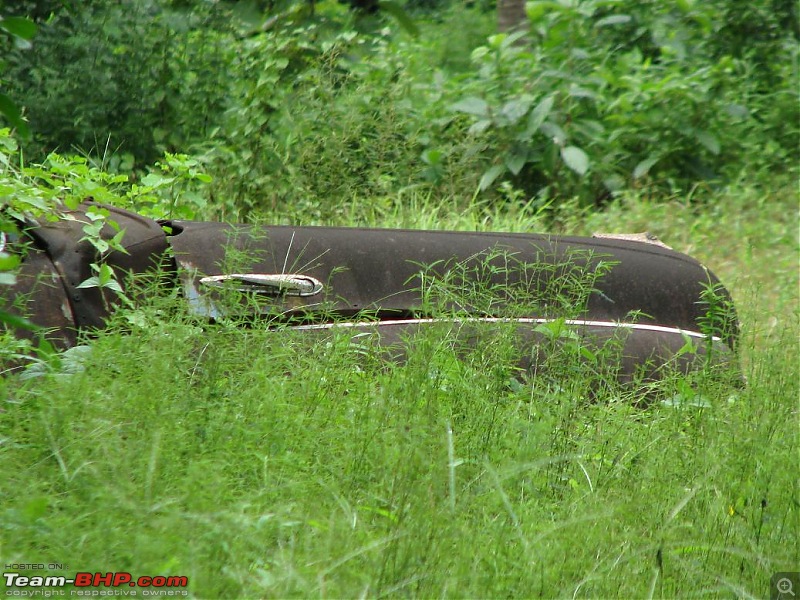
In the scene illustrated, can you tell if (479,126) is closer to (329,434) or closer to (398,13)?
(329,434)

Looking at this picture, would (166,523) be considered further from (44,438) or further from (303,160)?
(303,160)

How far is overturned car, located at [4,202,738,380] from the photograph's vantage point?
2.97 m

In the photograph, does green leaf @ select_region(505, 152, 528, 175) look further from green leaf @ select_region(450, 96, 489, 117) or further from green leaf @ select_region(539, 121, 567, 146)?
green leaf @ select_region(450, 96, 489, 117)

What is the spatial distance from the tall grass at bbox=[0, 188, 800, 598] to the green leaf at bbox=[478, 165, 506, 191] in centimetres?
316

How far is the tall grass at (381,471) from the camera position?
77.5 inches

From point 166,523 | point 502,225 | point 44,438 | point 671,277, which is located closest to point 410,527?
point 166,523

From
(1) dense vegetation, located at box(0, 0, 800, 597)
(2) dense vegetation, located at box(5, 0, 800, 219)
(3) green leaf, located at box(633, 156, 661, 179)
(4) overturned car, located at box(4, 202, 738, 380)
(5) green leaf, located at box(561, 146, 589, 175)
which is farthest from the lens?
(3) green leaf, located at box(633, 156, 661, 179)

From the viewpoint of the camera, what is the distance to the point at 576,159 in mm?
6168

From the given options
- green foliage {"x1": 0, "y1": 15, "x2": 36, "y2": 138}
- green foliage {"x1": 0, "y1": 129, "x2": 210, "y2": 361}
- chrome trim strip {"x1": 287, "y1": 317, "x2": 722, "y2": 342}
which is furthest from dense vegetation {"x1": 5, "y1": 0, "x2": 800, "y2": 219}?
green foliage {"x1": 0, "y1": 15, "x2": 36, "y2": 138}

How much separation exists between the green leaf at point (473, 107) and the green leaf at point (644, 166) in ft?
3.50

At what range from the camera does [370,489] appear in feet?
7.66

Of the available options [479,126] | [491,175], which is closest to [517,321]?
[491,175]

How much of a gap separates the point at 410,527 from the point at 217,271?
1.45 meters

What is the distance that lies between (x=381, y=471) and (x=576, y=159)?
4.18m
